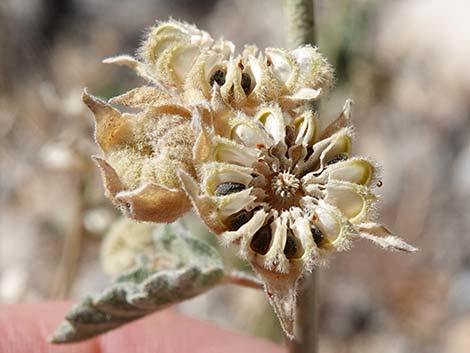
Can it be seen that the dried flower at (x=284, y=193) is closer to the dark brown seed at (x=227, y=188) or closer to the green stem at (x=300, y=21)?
the dark brown seed at (x=227, y=188)

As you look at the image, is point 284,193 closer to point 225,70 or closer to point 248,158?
point 248,158

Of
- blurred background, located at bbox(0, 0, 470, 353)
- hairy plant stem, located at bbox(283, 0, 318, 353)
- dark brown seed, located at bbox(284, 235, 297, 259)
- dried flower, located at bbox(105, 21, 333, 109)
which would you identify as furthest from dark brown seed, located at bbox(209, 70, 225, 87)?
blurred background, located at bbox(0, 0, 470, 353)

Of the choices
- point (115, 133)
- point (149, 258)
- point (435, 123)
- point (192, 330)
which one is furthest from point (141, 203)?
point (435, 123)

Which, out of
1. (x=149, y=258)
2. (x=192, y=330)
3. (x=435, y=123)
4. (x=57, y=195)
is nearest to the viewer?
(x=149, y=258)

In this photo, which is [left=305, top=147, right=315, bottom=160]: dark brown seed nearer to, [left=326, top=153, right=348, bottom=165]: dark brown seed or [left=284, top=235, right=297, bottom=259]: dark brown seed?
[left=326, top=153, right=348, bottom=165]: dark brown seed

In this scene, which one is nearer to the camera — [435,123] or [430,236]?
[430,236]

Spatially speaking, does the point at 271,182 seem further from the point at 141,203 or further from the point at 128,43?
the point at 128,43
